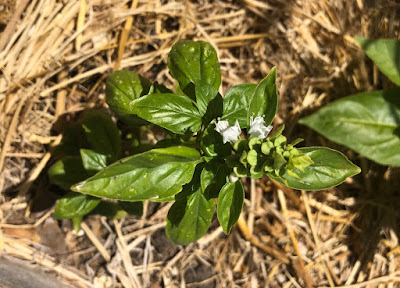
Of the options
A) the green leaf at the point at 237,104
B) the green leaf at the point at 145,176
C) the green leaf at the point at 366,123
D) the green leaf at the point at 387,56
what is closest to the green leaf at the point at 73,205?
the green leaf at the point at 145,176

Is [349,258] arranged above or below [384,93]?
below

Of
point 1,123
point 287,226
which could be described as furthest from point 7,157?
point 287,226

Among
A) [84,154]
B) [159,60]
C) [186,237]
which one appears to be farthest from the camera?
[159,60]

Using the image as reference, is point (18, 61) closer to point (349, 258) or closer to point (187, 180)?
point (187, 180)

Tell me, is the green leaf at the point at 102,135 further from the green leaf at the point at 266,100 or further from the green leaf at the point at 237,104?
the green leaf at the point at 266,100

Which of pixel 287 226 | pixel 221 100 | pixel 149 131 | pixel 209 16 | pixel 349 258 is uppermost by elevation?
pixel 209 16

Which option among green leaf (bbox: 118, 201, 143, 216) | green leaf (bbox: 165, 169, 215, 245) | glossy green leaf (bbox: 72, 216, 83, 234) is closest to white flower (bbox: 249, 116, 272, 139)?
green leaf (bbox: 165, 169, 215, 245)
